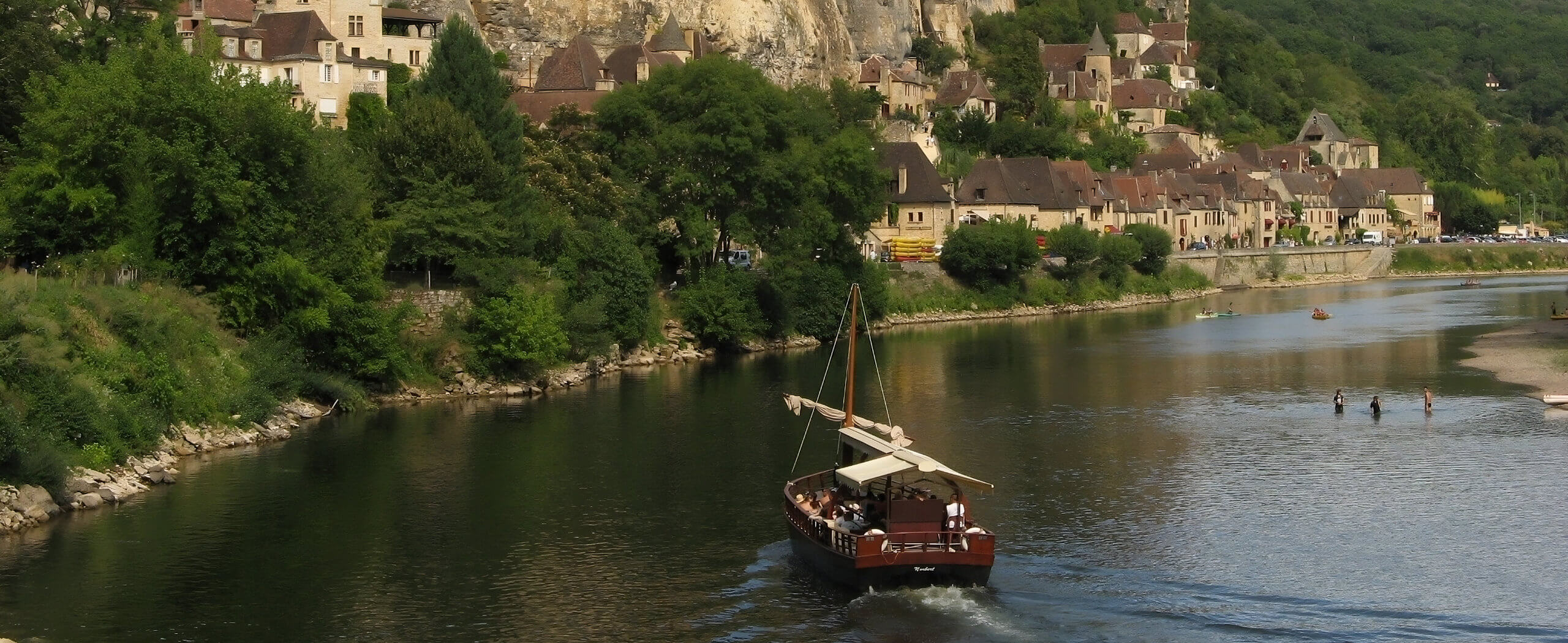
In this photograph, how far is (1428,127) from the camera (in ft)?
502

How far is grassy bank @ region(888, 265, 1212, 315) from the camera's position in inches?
3155

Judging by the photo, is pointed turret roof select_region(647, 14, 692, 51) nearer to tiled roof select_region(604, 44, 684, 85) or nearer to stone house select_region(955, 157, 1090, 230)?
tiled roof select_region(604, 44, 684, 85)

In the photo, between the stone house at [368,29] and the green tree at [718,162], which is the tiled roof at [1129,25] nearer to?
the green tree at [718,162]

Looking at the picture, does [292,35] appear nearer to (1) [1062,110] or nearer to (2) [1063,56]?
(1) [1062,110]

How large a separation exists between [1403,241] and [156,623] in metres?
118

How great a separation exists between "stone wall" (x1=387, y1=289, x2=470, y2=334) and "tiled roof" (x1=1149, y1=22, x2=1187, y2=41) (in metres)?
105

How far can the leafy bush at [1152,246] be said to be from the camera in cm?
9506

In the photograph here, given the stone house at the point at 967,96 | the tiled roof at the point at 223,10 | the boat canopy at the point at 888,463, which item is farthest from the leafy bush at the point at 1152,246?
the boat canopy at the point at 888,463

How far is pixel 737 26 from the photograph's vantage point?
307 feet

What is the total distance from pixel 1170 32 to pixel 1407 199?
82.7 ft

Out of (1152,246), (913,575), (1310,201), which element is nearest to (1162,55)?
(1310,201)

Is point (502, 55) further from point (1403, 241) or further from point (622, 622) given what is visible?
point (1403, 241)

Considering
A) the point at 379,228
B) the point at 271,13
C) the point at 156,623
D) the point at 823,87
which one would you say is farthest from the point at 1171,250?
the point at 156,623

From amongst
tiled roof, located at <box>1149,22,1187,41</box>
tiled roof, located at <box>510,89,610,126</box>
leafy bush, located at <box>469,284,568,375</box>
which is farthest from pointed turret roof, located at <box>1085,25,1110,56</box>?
leafy bush, located at <box>469,284,568,375</box>
